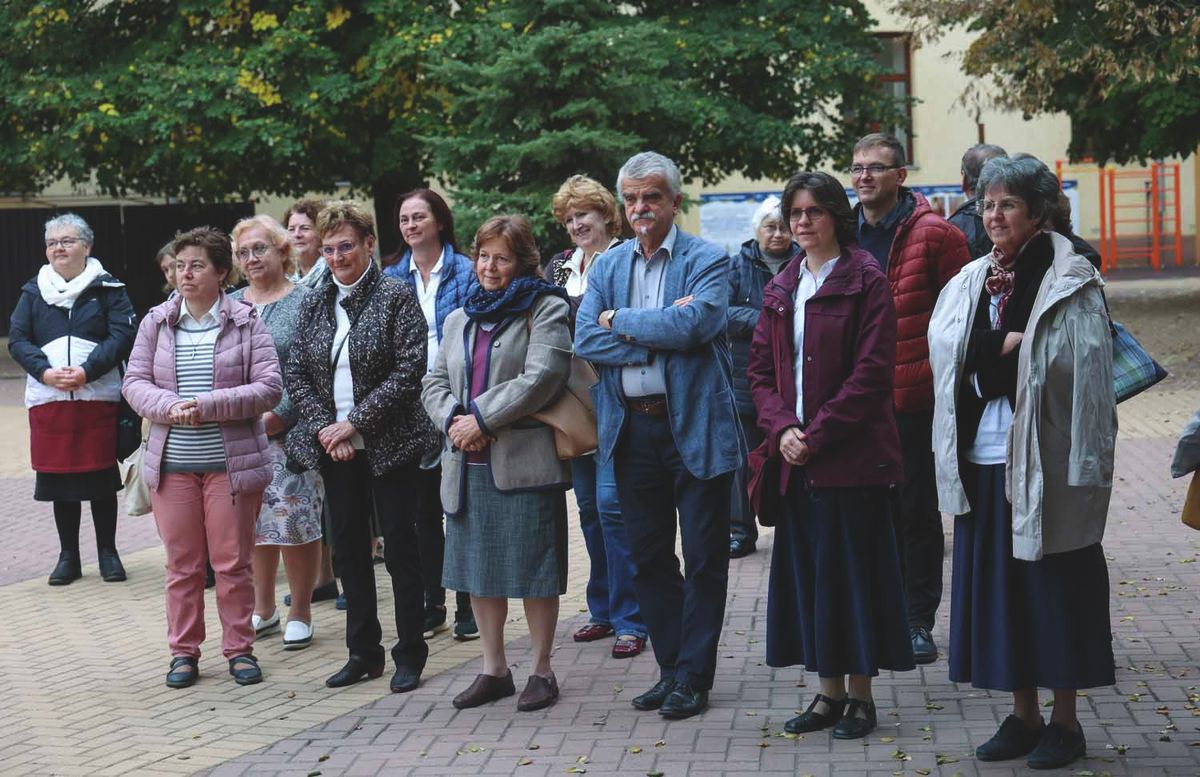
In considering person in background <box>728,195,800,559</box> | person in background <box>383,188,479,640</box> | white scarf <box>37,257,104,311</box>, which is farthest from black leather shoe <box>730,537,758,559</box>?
white scarf <box>37,257,104,311</box>

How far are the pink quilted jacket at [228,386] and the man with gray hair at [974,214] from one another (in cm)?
319

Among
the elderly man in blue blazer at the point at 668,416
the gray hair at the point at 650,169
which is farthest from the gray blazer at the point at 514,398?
the gray hair at the point at 650,169

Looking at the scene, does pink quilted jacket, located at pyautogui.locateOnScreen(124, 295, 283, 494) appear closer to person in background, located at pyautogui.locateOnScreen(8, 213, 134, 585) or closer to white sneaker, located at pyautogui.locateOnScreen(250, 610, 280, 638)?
white sneaker, located at pyautogui.locateOnScreen(250, 610, 280, 638)

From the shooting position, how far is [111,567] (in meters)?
9.27

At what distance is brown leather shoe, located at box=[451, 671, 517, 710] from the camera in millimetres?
6176

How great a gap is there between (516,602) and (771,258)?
234 centimetres

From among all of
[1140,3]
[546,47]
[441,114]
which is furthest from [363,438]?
[441,114]

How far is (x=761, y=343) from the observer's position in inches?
227

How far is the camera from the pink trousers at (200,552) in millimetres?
6770

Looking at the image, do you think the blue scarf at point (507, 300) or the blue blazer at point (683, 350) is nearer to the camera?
the blue blazer at point (683, 350)

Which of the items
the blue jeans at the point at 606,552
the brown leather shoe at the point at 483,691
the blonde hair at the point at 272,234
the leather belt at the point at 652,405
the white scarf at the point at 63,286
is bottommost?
the brown leather shoe at the point at 483,691

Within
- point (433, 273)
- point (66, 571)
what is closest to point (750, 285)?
point (433, 273)

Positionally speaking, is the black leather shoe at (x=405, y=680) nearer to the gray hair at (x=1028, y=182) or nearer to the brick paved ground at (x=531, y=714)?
the brick paved ground at (x=531, y=714)

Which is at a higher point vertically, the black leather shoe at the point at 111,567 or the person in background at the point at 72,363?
the person in background at the point at 72,363
